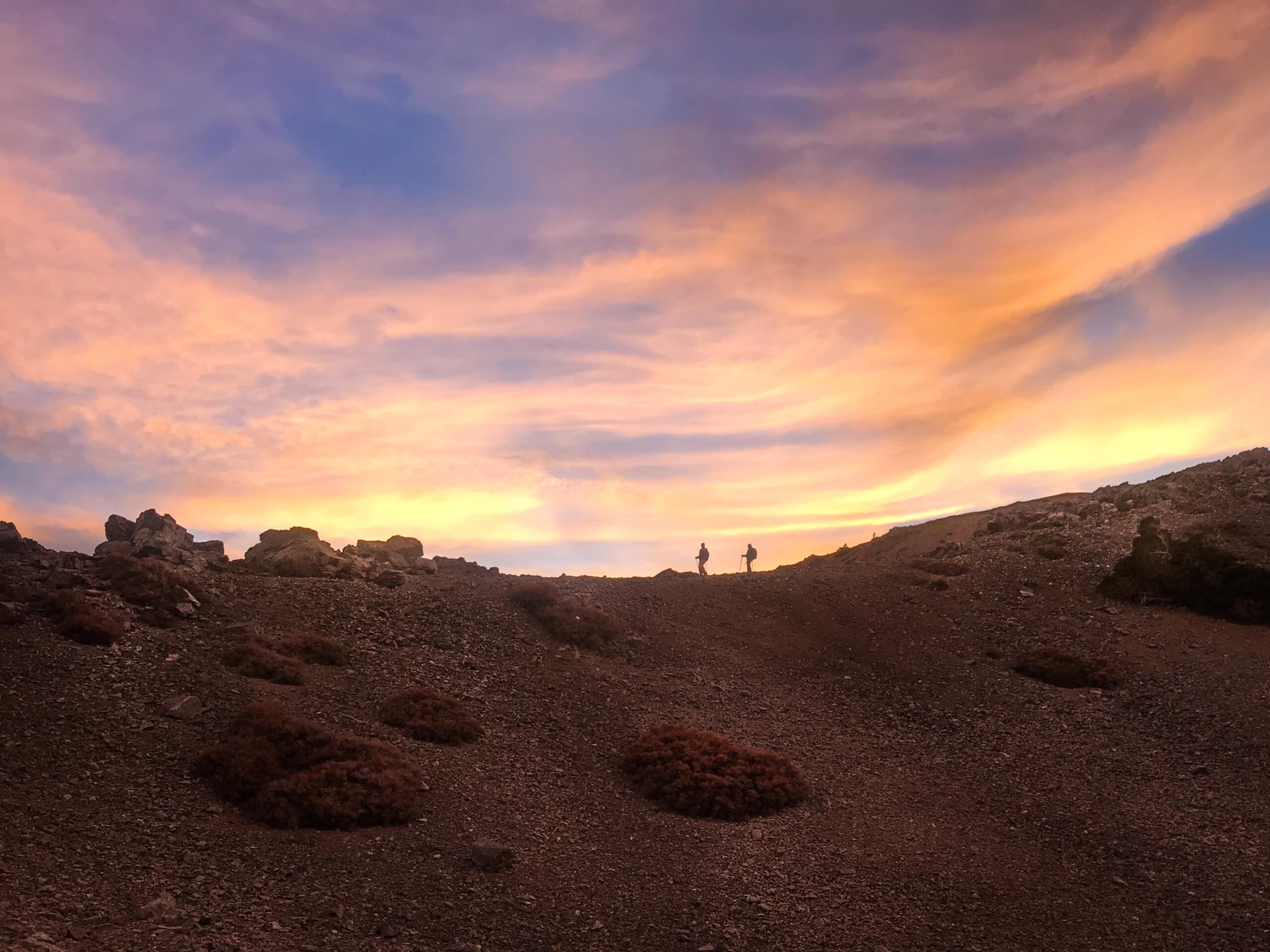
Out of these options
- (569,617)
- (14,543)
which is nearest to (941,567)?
(569,617)

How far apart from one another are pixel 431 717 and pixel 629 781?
18.5ft

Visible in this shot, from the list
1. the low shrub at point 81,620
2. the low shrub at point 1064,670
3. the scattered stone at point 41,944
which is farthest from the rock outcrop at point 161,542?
the low shrub at point 1064,670

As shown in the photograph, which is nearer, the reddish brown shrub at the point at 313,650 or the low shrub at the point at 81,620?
the low shrub at the point at 81,620

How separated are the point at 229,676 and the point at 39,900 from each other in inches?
377

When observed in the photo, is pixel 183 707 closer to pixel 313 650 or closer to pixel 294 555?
pixel 313 650

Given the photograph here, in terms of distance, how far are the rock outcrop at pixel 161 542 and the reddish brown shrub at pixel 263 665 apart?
11230 millimetres

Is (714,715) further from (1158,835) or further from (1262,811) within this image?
(1262,811)

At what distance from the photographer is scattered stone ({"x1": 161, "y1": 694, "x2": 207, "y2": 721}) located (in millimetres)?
18938

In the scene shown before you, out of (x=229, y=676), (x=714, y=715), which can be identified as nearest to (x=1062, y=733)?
(x=714, y=715)

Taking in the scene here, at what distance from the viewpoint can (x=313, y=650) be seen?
80.8 ft

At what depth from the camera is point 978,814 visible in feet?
64.6

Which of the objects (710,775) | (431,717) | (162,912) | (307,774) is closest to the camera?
(162,912)

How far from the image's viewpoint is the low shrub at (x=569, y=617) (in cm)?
2941

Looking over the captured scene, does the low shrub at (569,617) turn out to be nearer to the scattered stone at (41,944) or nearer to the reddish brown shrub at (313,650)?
the reddish brown shrub at (313,650)
